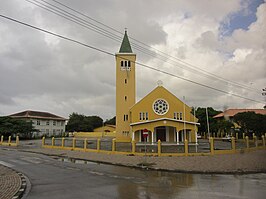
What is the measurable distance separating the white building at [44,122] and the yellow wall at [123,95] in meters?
25.1

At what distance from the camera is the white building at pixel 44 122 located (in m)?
60.9

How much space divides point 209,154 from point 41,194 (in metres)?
16.0

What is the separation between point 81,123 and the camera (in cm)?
8512

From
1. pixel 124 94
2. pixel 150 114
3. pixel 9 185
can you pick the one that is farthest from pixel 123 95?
pixel 9 185

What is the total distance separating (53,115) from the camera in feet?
235

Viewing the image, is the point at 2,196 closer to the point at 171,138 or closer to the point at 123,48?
the point at 171,138

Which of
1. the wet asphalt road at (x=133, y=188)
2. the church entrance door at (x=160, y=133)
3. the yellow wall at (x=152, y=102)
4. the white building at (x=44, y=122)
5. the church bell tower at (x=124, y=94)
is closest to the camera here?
the wet asphalt road at (x=133, y=188)

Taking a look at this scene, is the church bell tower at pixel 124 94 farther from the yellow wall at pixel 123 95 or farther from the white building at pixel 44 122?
the white building at pixel 44 122

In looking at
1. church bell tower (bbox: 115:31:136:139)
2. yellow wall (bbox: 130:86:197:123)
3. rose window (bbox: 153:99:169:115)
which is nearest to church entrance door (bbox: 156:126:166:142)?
yellow wall (bbox: 130:86:197:123)

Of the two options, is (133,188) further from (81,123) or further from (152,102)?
(81,123)

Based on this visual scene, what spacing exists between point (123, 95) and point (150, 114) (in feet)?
20.3

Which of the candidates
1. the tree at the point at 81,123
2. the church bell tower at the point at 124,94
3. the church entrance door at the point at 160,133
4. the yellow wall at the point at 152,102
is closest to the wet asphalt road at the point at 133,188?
the yellow wall at the point at 152,102

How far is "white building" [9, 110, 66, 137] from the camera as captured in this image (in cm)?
6091

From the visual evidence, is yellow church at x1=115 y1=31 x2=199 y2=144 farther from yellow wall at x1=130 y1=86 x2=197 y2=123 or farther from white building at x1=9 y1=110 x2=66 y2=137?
white building at x1=9 y1=110 x2=66 y2=137
